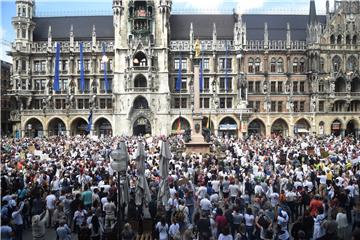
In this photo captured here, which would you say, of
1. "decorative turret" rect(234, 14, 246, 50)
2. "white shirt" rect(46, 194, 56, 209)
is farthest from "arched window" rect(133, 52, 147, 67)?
"white shirt" rect(46, 194, 56, 209)

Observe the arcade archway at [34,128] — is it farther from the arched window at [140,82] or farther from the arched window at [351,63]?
the arched window at [351,63]

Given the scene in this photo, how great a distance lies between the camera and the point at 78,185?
2044 cm

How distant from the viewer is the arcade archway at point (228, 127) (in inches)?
2714

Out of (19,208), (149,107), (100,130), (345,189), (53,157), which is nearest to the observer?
(19,208)

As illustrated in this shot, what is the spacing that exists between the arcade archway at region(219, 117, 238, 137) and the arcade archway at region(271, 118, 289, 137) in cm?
694

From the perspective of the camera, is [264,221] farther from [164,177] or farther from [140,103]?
[140,103]

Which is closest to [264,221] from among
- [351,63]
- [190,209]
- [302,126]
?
[190,209]

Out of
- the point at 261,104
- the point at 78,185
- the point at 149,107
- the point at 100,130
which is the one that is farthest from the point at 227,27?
the point at 78,185

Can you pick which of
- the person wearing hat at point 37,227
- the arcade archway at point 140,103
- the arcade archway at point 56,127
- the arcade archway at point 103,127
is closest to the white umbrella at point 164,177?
the person wearing hat at point 37,227

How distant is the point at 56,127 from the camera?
237 feet

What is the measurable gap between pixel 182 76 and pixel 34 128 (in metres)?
27.0

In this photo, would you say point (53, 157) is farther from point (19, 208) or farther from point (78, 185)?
point (19, 208)

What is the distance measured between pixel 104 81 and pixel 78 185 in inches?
2109

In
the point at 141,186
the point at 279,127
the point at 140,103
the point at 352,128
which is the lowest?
the point at 141,186
